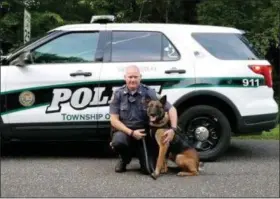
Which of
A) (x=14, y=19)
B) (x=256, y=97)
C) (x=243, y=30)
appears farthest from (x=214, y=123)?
(x=14, y=19)

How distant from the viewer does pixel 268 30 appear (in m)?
7.47

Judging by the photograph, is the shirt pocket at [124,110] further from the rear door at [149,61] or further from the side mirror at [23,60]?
the side mirror at [23,60]

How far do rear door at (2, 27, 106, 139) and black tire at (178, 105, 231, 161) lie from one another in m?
1.07

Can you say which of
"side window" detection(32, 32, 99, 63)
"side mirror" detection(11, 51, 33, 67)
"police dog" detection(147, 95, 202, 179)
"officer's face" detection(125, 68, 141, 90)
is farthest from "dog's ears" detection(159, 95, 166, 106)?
"side mirror" detection(11, 51, 33, 67)

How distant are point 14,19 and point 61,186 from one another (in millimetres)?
1819

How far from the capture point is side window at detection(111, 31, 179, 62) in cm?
622

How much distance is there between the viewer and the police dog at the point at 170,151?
5527mm

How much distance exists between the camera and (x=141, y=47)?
20.6 ft

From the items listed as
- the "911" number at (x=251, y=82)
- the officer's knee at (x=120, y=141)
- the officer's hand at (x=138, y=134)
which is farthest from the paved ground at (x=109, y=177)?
the "911" number at (x=251, y=82)

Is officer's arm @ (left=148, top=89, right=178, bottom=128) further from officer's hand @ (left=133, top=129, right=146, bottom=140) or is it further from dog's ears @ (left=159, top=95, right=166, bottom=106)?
officer's hand @ (left=133, top=129, right=146, bottom=140)

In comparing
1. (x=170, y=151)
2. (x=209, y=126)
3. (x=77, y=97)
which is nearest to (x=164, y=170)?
(x=170, y=151)

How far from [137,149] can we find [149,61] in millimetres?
1066

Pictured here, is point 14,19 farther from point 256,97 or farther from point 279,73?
point 279,73

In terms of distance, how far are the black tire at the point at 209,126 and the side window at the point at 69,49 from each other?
130cm
